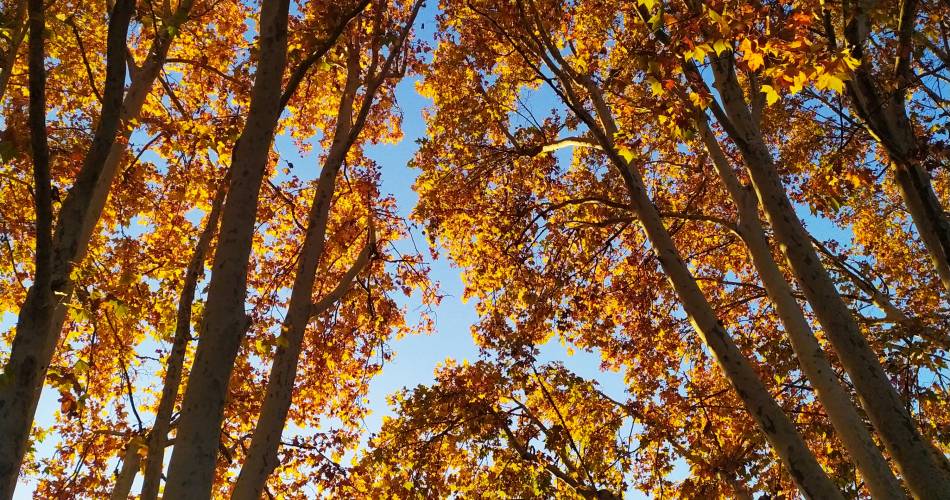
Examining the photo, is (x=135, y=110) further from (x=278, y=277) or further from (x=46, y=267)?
(x=46, y=267)

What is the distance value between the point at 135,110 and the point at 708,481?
31.8 ft

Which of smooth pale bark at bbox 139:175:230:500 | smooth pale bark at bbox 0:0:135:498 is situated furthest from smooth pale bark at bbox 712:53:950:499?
smooth pale bark at bbox 139:175:230:500

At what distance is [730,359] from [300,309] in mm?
4720

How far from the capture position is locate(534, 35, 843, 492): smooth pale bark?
17.7 feet

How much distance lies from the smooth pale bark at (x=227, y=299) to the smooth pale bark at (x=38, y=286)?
77cm

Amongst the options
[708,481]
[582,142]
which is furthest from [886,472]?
[582,142]

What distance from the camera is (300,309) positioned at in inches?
283

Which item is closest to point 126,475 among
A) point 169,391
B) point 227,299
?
point 169,391

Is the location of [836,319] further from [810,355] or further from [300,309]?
[300,309]

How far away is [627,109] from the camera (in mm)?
6859

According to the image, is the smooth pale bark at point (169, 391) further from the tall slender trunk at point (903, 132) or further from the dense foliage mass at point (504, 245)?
the tall slender trunk at point (903, 132)

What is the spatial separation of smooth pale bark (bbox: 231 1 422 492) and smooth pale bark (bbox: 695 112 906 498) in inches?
148

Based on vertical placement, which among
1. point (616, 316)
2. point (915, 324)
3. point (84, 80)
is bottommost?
point (915, 324)

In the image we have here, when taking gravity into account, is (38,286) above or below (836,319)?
below
